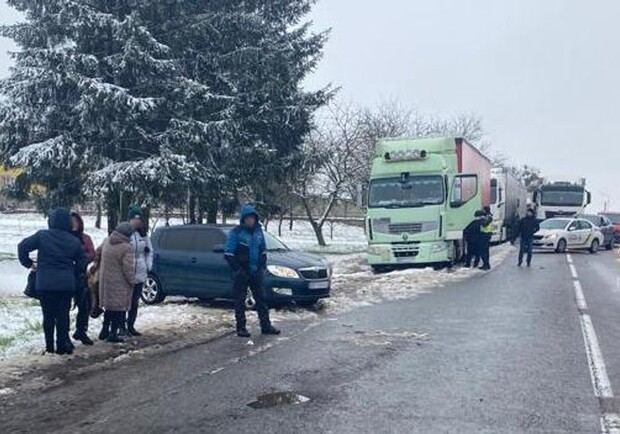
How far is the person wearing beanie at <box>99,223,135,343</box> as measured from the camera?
9266 mm

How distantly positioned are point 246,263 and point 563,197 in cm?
3247

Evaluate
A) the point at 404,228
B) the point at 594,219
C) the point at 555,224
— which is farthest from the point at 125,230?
the point at 594,219

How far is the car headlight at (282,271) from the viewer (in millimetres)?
12344

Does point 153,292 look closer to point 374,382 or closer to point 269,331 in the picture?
point 269,331

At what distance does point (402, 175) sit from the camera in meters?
20.5

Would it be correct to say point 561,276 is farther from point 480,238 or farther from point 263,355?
point 263,355

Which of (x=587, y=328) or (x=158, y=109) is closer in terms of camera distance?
(x=587, y=328)

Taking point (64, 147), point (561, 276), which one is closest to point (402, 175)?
point (561, 276)

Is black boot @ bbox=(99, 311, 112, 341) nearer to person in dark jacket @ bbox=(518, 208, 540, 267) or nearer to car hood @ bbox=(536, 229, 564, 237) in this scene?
person in dark jacket @ bbox=(518, 208, 540, 267)

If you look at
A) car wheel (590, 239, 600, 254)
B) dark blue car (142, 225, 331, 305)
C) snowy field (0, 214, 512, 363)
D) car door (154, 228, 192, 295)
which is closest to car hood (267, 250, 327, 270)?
dark blue car (142, 225, 331, 305)

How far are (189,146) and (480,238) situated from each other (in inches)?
396

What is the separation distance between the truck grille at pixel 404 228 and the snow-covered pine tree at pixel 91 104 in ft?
23.1

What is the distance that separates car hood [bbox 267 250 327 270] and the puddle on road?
5805mm

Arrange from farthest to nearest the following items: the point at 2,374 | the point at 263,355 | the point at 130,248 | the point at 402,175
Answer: the point at 402,175
the point at 130,248
the point at 263,355
the point at 2,374
